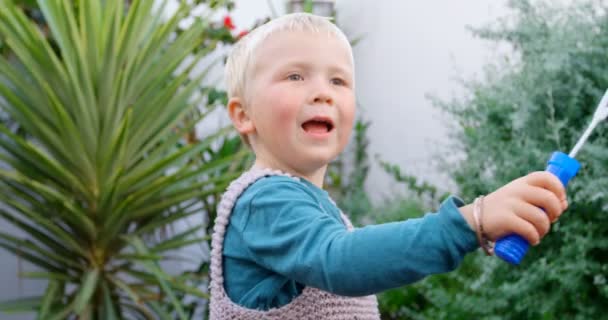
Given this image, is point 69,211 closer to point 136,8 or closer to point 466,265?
point 136,8

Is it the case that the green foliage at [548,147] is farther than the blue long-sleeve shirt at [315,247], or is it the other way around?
the green foliage at [548,147]

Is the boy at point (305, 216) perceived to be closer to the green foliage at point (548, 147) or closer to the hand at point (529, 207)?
the hand at point (529, 207)

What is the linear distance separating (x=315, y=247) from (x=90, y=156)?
2.70 meters

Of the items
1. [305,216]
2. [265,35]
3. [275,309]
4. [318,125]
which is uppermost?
[265,35]

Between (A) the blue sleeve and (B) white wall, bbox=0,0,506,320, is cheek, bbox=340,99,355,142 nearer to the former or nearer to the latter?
(A) the blue sleeve

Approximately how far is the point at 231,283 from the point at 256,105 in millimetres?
299

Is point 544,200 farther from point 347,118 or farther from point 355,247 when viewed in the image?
point 347,118

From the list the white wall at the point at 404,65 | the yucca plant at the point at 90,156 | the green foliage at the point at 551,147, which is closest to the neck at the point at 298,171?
the green foliage at the point at 551,147

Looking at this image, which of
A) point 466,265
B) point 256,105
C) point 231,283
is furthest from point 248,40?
point 466,265

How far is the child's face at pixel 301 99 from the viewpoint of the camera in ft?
4.42

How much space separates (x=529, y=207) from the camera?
3.05 feet

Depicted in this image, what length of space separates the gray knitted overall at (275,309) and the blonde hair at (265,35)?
7.1 inches

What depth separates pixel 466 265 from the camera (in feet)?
11.5

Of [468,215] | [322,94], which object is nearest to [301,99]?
[322,94]
